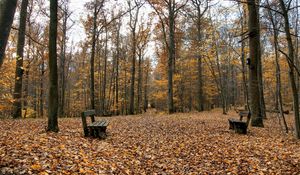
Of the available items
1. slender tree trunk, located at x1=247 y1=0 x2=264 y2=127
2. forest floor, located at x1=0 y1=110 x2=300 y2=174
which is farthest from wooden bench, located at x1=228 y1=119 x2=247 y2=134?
slender tree trunk, located at x1=247 y1=0 x2=264 y2=127

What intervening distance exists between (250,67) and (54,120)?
900 cm

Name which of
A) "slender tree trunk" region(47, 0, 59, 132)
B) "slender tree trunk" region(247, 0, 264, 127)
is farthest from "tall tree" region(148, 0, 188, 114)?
"slender tree trunk" region(47, 0, 59, 132)

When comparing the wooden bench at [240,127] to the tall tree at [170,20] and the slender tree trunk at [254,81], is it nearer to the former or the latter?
the slender tree trunk at [254,81]

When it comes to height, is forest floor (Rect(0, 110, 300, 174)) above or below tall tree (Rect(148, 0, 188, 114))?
below

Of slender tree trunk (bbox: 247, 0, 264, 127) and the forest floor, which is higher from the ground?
slender tree trunk (bbox: 247, 0, 264, 127)

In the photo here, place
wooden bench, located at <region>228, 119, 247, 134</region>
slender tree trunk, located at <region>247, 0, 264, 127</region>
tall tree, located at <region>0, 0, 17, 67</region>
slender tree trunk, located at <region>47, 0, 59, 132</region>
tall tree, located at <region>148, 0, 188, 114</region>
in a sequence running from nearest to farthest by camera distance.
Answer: tall tree, located at <region>0, 0, 17, 67</region> → slender tree trunk, located at <region>47, 0, 59, 132</region> → wooden bench, located at <region>228, 119, 247, 134</region> → slender tree trunk, located at <region>247, 0, 264, 127</region> → tall tree, located at <region>148, 0, 188, 114</region>

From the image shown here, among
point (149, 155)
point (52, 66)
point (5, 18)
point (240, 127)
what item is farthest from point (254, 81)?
point (5, 18)

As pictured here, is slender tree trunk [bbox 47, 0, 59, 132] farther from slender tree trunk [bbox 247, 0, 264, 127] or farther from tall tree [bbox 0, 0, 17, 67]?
slender tree trunk [bbox 247, 0, 264, 127]

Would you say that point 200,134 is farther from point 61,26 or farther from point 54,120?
point 61,26

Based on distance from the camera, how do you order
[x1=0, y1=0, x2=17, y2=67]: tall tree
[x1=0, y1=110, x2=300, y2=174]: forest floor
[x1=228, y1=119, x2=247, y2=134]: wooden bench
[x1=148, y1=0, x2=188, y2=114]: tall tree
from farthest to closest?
[x1=148, y1=0, x2=188, y2=114]: tall tree → [x1=228, y1=119, x2=247, y2=134]: wooden bench → [x1=0, y1=110, x2=300, y2=174]: forest floor → [x1=0, y1=0, x2=17, y2=67]: tall tree

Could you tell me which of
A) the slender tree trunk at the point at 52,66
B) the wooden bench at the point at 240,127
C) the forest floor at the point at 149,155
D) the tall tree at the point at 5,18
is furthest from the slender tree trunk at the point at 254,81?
the tall tree at the point at 5,18

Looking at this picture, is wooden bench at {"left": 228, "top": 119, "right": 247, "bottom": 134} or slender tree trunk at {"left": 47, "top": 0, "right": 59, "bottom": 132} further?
wooden bench at {"left": 228, "top": 119, "right": 247, "bottom": 134}

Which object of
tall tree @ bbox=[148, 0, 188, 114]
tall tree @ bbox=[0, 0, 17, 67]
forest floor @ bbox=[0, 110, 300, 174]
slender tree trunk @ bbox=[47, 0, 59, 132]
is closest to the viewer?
tall tree @ bbox=[0, 0, 17, 67]

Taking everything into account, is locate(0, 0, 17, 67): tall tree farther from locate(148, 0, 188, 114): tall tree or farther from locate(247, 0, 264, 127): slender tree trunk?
locate(148, 0, 188, 114): tall tree
